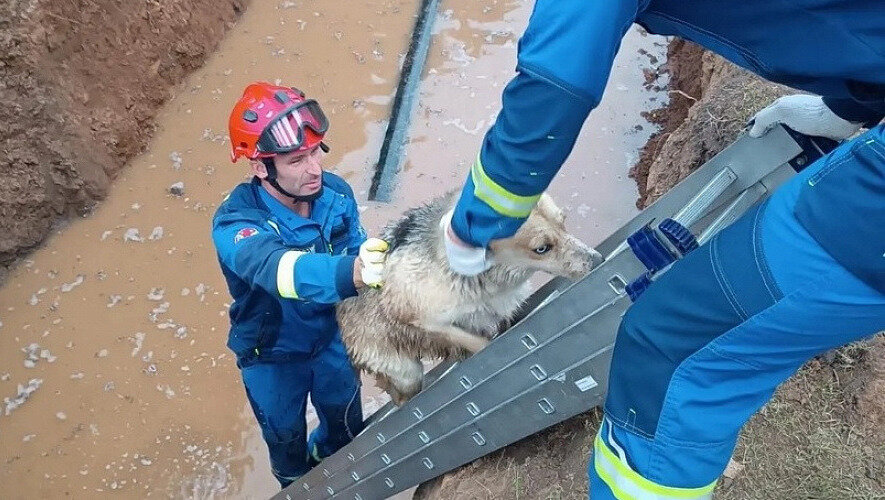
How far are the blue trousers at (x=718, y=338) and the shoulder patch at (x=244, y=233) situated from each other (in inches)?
73.2

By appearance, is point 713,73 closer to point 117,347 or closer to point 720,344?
point 720,344

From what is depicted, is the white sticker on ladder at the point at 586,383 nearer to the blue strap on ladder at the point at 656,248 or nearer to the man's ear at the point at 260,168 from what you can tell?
the blue strap on ladder at the point at 656,248

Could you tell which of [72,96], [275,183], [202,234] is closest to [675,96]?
[202,234]

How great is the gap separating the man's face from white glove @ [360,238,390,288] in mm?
745

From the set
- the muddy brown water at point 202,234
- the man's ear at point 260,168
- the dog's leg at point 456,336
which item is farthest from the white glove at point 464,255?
the muddy brown water at point 202,234

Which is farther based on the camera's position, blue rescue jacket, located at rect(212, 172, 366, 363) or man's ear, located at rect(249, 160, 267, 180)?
man's ear, located at rect(249, 160, 267, 180)

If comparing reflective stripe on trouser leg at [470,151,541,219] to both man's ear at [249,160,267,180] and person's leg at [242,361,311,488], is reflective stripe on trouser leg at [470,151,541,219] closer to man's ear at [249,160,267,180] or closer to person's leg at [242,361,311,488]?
man's ear at [249,160,267,180]

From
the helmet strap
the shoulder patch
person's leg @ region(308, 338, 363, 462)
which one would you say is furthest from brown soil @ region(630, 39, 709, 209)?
the shoulder patch

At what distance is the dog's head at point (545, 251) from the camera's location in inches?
133

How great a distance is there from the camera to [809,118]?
2703 millimetres

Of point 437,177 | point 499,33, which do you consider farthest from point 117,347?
point 499,33

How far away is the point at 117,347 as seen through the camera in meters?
6.30

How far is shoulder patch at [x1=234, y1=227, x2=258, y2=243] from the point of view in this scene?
3473mm

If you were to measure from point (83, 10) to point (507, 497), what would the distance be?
6.20 meters
